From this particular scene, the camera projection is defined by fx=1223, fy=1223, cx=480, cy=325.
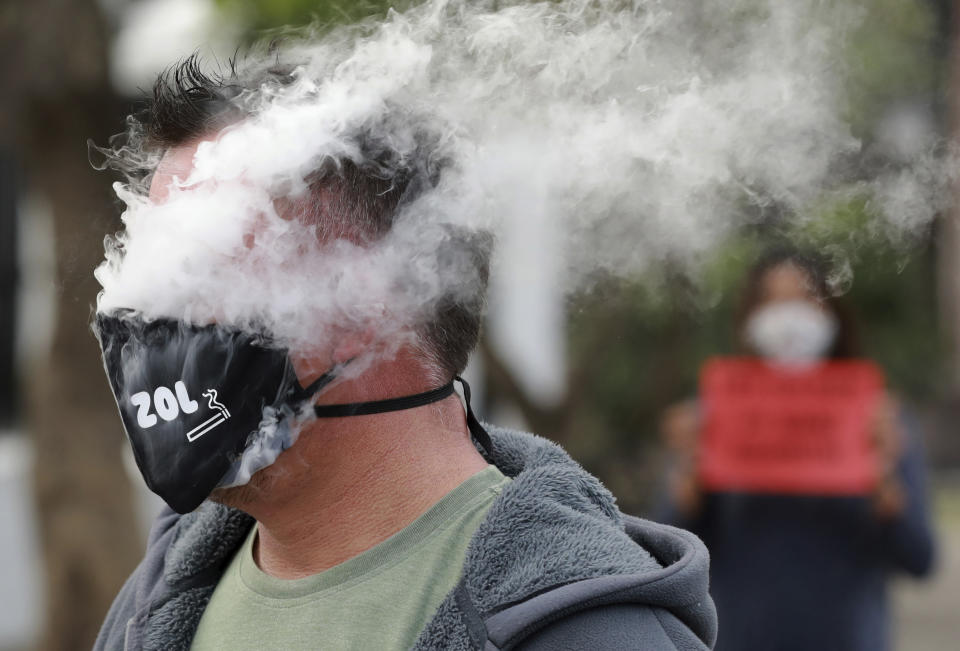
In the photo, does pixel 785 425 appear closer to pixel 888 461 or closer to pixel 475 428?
pixel 888 461

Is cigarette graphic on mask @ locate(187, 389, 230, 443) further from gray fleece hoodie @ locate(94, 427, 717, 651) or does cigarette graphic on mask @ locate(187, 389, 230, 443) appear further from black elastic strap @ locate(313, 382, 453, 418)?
gray fleece hoodie @ locate(94, 427, 717, 651)

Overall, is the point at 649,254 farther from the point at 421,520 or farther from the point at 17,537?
the point at 17,537

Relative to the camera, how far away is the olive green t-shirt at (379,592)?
5.95ft

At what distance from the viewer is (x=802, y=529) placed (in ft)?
13.9

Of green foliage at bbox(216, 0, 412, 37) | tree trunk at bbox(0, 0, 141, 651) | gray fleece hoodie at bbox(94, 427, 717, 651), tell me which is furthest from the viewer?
tree trunk at bbox(0, 0, 141, 651)

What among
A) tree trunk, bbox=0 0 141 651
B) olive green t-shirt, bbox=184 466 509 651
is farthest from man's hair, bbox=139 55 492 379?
tree trunk, bbox=0 0 141 651

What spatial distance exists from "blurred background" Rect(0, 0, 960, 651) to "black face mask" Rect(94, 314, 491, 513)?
38cm

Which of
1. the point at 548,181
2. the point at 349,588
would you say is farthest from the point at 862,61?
the point at 349,588

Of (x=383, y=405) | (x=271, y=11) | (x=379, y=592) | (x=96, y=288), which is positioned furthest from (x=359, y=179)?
(x=271, y=11)

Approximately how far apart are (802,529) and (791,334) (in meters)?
0.69

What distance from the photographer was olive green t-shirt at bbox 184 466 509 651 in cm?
181

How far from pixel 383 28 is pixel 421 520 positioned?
845mm

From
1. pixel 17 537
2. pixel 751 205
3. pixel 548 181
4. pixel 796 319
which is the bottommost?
pixel 17 537

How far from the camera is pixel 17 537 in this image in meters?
8.55
